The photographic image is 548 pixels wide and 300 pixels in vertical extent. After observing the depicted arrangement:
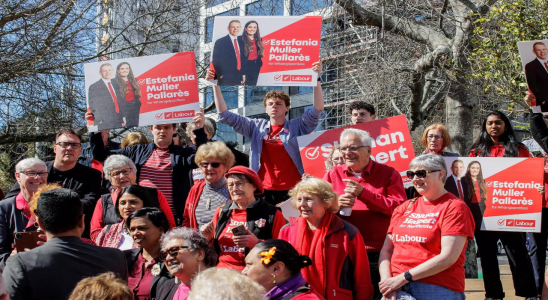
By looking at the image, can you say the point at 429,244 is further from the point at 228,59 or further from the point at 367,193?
the point at 228,59

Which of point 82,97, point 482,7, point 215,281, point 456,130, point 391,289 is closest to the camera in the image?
point 215,281

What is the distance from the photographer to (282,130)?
6.05m

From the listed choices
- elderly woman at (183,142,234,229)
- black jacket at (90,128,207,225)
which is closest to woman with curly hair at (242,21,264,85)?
black jacket at (90,128,207,225)

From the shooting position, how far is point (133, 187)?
496 centimetres

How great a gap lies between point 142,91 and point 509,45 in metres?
4.27

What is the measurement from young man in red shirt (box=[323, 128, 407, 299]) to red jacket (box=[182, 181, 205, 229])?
132cm

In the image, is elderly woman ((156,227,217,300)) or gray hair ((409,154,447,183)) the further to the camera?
gray hair ((409,154,447,183))

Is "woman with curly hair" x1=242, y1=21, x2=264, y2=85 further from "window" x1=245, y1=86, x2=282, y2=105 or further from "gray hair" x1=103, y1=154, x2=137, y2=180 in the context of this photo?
"window" x1=245, y1=86, x2=282, y2=105

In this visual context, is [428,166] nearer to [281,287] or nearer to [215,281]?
[281,287]

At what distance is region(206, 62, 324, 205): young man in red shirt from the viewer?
19.5 feet

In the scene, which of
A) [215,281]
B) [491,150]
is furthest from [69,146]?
[491,150]

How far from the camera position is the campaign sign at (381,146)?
590cm

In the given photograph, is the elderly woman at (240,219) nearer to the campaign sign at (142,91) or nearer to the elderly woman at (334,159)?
the elderly woman at (334,159)

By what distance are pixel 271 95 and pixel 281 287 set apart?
2850mm
